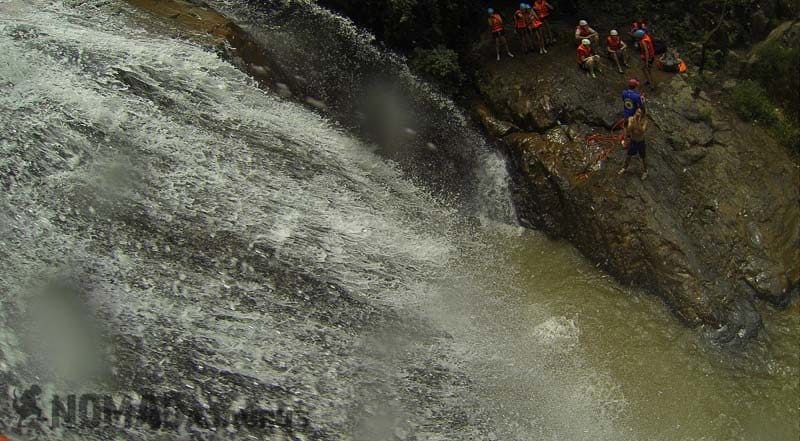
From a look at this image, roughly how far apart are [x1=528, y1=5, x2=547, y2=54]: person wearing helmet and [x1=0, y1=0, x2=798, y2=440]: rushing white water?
3.42 meters

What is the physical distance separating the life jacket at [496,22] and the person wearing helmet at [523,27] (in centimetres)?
32

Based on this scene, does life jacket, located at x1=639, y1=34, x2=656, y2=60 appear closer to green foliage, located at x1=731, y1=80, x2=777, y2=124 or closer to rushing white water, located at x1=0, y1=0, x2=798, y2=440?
green foliage, located at x1=731, y1=80, x2=777, y2=124

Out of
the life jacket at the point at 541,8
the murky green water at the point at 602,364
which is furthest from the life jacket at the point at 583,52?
the murky green water at the point at 602,364

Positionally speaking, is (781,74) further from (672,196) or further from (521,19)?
(521,19)

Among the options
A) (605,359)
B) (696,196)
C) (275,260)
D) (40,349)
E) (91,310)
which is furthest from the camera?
(696,196)

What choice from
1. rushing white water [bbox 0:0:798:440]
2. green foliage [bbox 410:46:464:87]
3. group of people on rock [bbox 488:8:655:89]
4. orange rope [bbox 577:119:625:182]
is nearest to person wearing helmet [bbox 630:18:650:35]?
group of people on rock [bbox 488:8:655:89]

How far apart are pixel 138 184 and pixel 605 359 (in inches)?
258

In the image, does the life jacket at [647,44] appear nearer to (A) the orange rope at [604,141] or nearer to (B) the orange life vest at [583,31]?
(B) the orange life vest at [583,31]

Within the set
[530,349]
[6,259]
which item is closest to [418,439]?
[530,349]

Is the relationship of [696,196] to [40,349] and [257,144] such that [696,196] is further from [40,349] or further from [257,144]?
[40,349]

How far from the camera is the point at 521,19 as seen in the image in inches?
407

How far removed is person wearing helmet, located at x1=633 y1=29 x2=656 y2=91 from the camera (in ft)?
33.4

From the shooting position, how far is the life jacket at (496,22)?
10.3 meters

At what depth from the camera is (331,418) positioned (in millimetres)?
6582
